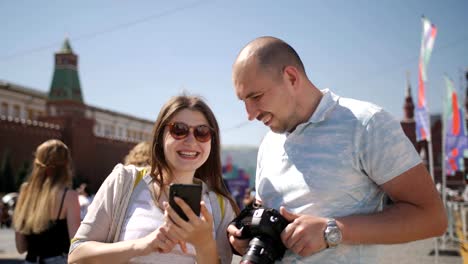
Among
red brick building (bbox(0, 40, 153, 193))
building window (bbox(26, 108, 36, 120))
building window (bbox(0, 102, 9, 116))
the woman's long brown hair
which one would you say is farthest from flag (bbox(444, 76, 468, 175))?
building window (bbox(26, 108, 36, 120))

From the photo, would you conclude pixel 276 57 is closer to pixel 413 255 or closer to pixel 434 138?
pixel 413 255

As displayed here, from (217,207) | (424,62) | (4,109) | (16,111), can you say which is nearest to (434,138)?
(16,111)

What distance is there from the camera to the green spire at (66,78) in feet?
158

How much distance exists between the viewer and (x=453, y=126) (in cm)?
951

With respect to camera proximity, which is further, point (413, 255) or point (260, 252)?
point (413, 255)

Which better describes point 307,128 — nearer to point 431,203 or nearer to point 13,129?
point 431,203

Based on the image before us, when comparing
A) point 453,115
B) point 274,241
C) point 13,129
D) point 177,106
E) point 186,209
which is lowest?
point 13,129

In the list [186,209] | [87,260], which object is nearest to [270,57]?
[186,209]

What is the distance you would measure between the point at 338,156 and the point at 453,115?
865 centimetres

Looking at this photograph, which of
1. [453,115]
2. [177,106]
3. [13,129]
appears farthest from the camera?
[13,129]

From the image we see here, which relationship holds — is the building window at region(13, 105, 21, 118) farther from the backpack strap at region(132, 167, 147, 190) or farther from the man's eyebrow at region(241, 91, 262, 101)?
the man's eyebrow at region(241, 91, 262, 101)

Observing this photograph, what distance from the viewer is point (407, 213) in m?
1.53

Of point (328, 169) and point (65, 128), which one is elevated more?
point (328, 169)

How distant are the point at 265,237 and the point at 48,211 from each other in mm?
2083
